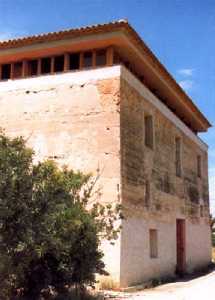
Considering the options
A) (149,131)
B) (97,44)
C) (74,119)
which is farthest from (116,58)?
(149,131)

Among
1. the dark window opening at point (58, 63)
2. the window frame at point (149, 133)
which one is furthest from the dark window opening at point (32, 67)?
the window frame at point (149, 133)

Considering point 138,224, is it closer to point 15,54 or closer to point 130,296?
point 130,296

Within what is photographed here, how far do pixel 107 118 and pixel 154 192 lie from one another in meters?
3.83

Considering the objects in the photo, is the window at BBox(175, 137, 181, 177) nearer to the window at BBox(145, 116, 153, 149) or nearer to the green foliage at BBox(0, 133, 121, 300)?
the window at BBox(145, 116, 153, 149)

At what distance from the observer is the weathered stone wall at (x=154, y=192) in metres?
14.8

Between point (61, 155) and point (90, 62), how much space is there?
311 centimetres

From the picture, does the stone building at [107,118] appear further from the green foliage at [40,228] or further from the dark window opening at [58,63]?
the green foliage at [40,228]

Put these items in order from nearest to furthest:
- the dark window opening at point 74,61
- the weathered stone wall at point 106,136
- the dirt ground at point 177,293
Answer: the dirt ground at point 177,293 → the weathered stone wall at point 106,136 → the dark window opening at point 74,61

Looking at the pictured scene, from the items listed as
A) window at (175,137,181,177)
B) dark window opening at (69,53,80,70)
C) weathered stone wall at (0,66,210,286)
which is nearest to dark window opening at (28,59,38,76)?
weathered stone wall at (0,66,210,286)

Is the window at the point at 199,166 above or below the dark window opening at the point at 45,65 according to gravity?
below

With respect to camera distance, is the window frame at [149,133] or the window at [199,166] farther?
the window at [199,166]

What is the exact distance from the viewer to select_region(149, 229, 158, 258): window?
17250mm

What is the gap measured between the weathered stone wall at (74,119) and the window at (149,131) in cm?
312

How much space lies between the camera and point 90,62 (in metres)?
15.8
